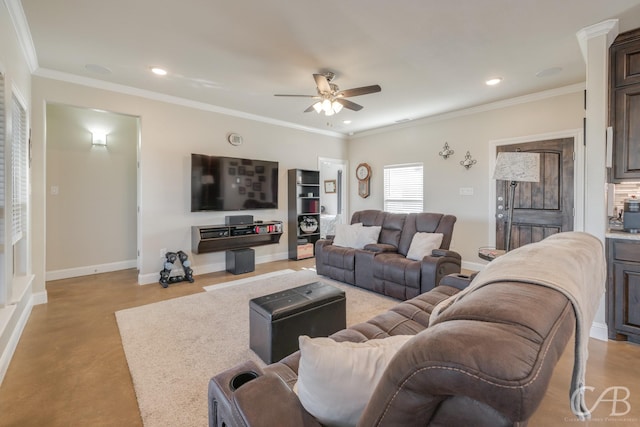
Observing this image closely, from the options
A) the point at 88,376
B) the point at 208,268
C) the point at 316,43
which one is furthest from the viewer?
the point at 208,268

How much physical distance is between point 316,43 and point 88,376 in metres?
3.21

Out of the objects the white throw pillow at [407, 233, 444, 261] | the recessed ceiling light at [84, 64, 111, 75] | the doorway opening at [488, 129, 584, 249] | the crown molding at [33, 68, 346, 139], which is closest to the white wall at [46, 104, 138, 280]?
the crown molding at [33, 68, 346, 139]

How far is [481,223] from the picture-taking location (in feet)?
15.4

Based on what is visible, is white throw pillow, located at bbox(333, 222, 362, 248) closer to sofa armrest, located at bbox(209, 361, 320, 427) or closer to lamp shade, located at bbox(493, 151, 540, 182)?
lamp shade, located at bbox(493, 151, 540, 182)

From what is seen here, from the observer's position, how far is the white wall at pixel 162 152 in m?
3.40

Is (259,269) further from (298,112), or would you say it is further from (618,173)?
(618,173)

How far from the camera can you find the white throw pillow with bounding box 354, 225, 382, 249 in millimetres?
4117

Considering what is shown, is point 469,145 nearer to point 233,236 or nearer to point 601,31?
point 601,31

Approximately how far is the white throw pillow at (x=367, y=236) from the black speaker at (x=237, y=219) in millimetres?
1869

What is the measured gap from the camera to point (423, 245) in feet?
11.6

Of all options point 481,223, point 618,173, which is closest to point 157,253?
point 481,223

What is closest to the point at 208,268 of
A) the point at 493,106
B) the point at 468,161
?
the point at 468,161

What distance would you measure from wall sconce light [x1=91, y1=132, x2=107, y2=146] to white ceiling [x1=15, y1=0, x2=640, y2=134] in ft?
4.22

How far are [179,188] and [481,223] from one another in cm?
472
